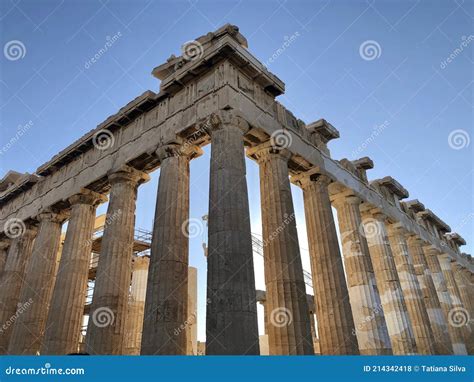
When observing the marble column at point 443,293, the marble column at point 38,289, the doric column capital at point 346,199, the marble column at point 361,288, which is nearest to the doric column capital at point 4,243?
the marble column at point 38,289

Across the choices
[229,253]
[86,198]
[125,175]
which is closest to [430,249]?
[229,253]

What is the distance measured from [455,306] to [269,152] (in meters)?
26.9

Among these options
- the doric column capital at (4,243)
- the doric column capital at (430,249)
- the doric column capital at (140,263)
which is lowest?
the doric column capital at (4,243)

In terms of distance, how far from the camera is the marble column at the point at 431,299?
1055 inches

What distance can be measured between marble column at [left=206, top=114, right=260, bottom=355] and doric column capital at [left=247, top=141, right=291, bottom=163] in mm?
2492

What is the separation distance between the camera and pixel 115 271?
18234mm

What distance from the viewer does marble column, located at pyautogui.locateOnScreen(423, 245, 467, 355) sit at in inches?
1195

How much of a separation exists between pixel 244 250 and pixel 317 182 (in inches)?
357

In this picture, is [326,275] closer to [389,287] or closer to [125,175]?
[389,287]

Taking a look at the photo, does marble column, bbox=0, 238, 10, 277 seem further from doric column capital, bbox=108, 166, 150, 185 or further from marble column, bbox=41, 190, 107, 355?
doric column capital, bbox=108, 166, 150, 185

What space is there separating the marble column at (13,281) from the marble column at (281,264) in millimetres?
15348

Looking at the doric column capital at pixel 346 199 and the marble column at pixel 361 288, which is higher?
the doric column capital at pixel 346 199

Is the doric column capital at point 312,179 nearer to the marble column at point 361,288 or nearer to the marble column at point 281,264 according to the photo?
the marble column at point 281,264

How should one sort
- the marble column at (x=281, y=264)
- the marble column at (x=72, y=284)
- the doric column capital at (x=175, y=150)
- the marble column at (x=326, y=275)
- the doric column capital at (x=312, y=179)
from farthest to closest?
1. the doric column capital at (x=312, y=179)
2. the marble column at (x=72, y=284)
3. the doric column capital at (x=175, y=150)
4. the marble column at (x=326, y=275)
5. the marble column at (x=281, y=264)
